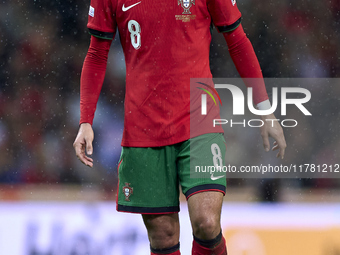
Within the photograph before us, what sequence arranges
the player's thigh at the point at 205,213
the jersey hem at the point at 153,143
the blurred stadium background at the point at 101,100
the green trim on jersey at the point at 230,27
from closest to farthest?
1. the player's thigh at the point at 205,213
2. the jersey hem at the point at 153,143
3. the green trim on jersey at the point at 230,27
4. the blurred stadium background at the point at 101,100

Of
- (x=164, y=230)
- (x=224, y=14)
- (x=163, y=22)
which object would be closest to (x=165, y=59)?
(x=163, y=22)

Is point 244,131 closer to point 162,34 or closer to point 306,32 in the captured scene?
point 306,32

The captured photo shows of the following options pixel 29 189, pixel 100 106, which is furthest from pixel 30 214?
pixel 100 106

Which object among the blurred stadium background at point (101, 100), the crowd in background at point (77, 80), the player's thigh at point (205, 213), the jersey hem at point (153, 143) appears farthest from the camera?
the crowd in background at point (77, 80)

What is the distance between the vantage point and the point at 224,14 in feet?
7.06

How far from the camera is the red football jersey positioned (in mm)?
2090

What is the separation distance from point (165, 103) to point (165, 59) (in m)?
0.19

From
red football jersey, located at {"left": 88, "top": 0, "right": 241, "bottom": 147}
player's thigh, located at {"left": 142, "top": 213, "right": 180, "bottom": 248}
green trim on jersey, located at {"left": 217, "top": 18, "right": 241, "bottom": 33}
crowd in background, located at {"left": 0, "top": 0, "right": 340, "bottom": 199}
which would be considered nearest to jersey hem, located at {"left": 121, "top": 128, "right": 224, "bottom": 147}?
red football jersey, located at {"left": 88, "top": 0, "right": 241, "bottom": 147}

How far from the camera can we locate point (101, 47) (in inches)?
90.7

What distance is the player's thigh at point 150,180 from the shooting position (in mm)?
2100

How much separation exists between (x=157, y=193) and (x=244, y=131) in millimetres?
3223

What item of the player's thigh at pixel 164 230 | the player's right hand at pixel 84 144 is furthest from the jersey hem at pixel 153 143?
the player's thigh at pixel 164 230

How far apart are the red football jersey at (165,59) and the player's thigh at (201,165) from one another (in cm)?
4

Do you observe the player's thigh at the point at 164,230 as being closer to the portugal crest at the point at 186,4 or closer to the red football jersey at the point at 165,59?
the red football jersey at the point at 165,59
